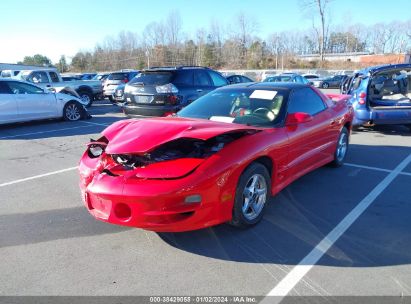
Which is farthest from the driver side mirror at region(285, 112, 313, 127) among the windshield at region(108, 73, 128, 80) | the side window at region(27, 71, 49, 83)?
the windshield at region(108, 73, 128, 80)

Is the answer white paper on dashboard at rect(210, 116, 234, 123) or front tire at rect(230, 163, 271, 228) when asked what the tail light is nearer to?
white paper on dashboard at rect(210, 116, 234, 123)

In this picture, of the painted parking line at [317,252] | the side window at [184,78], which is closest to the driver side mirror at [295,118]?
the painted parking line at [317,252]

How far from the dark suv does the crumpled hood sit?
515 centimetres

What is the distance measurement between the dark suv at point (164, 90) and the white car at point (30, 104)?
3.34m

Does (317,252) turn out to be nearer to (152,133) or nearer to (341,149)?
(152,133)

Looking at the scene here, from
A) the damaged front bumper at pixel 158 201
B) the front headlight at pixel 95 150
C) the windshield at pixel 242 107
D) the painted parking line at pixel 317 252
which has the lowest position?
the painted parking line at pixel 317 252

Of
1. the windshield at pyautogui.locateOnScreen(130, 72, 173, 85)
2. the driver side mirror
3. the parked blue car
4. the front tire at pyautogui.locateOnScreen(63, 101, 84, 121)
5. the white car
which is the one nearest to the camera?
the driver side mirror

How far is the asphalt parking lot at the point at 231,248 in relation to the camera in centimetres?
286

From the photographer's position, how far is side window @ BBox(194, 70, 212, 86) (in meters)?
10.1

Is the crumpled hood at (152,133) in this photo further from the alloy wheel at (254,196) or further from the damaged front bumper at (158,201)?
the alloy wheel at (254,196)

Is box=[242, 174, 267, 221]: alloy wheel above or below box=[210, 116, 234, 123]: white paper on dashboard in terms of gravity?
below

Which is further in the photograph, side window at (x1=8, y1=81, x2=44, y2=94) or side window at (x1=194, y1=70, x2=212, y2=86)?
side window at (x1=8, y1=81, x2=44, y2=94)

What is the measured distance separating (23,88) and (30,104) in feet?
1.69

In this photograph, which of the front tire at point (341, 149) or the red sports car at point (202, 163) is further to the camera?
the front tire at point (341, 149)
